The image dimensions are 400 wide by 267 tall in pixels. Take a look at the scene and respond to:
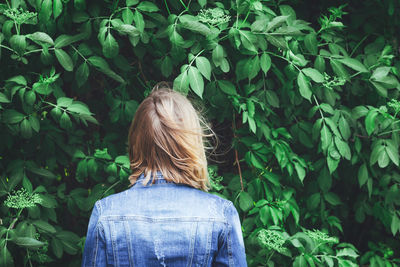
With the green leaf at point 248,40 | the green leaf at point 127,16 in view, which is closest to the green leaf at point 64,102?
the green leaf at point 127,16

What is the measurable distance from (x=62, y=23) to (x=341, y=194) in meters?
2.33

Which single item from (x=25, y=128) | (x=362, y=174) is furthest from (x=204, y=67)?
(x=362, y=174)

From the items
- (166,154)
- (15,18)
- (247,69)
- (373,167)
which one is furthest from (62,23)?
(373,167)

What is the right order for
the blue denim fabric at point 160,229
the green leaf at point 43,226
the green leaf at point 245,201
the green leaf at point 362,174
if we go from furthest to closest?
1. the green leaf at point 362,174
2. the green leaf at point 245,201
3. the green leaf at point 43,226
4. the blue denim fabric at point 160,229

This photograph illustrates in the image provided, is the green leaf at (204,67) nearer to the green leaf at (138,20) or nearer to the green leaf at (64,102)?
the green leaf at (138,20)

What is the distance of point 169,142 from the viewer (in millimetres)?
1503

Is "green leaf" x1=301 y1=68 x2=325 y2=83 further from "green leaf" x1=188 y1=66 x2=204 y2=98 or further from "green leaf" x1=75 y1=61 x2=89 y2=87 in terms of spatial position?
"green leaf" x1=75 y1=61 x2=89 y2=87

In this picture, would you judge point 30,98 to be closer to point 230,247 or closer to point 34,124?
point 34,124

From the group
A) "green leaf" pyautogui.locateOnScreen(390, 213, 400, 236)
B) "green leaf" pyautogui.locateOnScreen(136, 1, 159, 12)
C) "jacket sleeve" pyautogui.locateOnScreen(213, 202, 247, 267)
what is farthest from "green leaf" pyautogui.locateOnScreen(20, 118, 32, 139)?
"green leaf" pyautogui.locateOnScreen(390, 213, 400, 236)

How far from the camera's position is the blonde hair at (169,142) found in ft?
4.93

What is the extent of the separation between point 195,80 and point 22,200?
1161 millimetres

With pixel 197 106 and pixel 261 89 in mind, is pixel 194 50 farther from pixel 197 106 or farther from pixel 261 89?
pixel 261 89

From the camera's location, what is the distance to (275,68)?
2434 mm

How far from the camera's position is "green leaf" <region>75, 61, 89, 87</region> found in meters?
2.31
